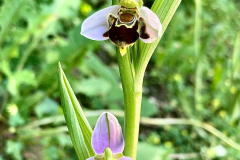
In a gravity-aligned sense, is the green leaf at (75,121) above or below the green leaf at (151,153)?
above

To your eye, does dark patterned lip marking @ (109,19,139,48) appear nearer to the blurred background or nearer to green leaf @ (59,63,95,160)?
green leaf @ (59,63,95,160)

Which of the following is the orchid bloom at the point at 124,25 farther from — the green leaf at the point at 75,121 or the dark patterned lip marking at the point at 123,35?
the green leaf at the point at 75,121

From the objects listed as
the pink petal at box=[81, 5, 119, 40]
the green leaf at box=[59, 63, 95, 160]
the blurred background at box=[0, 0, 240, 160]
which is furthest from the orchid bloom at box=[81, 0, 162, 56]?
the blurred background at box=[0, 0, 240, 160]

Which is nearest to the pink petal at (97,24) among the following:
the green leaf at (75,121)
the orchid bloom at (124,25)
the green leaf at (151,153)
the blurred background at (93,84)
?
the orchid bloom at (124,25)

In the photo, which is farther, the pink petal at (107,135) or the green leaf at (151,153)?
the green leaf at (151,153)

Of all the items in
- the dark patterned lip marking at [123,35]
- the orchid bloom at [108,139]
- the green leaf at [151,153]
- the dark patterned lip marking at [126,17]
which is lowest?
the green leaf at [151,153]
